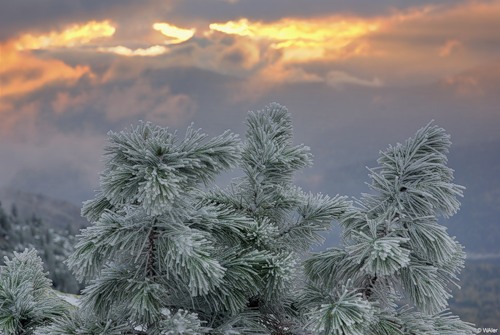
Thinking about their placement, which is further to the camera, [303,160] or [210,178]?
[303,160]

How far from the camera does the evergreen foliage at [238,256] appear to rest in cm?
373

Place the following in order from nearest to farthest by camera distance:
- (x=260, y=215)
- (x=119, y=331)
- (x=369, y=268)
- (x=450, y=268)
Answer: (x=369, y=268) < (x=119, y=331) < (x=450, y=268) < (x=260, y=215)

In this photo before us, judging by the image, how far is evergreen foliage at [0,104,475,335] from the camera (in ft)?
12.2

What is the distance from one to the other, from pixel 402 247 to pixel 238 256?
122 cm

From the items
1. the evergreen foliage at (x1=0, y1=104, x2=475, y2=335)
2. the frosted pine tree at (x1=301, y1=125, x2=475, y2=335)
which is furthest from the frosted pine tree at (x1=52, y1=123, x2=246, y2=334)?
the frosted pine tree at (x1=301, y1=125, x2=475, y2=335)

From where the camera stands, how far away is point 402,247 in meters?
4.09

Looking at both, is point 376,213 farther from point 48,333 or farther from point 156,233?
point 48,333

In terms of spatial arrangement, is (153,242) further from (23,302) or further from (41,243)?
(41,243)

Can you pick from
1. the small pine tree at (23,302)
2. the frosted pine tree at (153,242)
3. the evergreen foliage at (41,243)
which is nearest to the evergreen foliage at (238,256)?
the frosted pine tree at (153,242)

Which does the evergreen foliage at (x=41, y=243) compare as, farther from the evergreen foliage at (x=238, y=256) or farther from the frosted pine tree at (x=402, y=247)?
the frosted pine tree at (x=402, y=247)

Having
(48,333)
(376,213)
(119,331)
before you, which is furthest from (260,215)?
(48,333)

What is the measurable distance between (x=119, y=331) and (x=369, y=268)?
1.86m

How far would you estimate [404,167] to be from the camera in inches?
166

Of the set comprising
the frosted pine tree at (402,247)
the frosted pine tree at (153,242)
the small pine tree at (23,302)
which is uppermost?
the frosted pine tree at (402,247)
